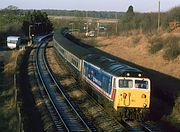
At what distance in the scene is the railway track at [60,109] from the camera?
20.4 m

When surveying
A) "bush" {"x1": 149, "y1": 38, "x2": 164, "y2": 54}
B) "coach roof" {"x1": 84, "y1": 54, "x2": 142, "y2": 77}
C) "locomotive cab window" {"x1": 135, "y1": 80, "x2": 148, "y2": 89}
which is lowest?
"bush" {"x1": 149, "y1": 38, "x2": 164, "y2": 54}

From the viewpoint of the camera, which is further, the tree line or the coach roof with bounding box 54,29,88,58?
the tree line

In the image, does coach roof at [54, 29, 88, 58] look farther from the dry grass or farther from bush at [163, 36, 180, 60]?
bush at [163, 36, 180, 60]

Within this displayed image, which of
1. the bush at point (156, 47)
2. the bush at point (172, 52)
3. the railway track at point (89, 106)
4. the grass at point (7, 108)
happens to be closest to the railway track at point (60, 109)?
the railway track at point (89, 106)

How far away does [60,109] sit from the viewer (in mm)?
24938

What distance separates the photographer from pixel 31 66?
4975cm

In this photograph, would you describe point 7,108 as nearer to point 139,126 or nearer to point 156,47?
point 139,126

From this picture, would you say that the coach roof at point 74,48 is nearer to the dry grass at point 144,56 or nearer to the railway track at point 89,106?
the railway track at point 89,106

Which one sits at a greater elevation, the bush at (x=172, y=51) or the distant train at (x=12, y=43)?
the bush at (x=172, y=51)

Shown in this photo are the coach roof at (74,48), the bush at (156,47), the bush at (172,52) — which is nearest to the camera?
the coach roof at (74,48)

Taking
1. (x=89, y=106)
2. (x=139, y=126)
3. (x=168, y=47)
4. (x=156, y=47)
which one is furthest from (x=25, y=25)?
(x=139, y=126)

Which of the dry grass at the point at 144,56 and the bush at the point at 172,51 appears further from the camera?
the bush at the point at 172,51

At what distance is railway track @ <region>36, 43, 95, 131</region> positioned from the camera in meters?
20.4

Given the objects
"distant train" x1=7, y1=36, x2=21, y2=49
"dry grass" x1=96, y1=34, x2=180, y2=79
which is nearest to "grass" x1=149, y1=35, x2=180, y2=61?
"dry grass" x1=96, y1=34, x2=180, y2=79
